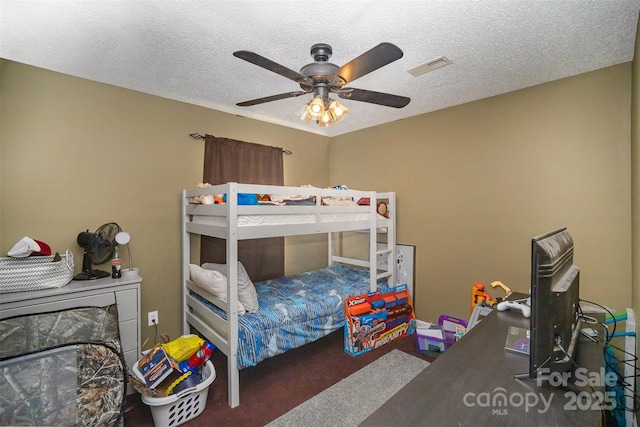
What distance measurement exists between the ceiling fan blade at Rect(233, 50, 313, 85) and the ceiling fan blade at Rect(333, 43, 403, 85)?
0.62ft

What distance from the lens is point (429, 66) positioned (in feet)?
6.88

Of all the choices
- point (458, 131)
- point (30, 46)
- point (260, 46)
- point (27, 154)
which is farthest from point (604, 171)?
point (27, 154)

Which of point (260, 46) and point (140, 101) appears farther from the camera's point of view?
point (140, 101)

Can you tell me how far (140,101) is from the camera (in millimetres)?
2553

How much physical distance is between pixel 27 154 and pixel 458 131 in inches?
145

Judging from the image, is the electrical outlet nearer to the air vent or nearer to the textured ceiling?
the textured ceiling

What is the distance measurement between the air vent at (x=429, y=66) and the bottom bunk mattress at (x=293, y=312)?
2.08 meters

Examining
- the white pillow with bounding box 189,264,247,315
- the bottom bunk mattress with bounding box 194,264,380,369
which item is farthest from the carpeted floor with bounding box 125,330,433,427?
the white pillow with bounding box 189,264,247,315

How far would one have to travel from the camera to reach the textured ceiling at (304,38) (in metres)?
1.48

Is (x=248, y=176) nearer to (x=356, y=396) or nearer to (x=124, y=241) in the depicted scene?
(x=124, y=241)

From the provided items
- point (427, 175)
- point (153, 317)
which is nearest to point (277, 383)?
point (153, 317)

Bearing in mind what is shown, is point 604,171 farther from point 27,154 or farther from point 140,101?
point 27,154

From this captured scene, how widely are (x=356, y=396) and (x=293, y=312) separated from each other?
783 millimetres

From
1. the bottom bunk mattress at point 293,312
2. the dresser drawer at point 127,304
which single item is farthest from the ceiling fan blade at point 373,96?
the dresser drawer at point 127,304
